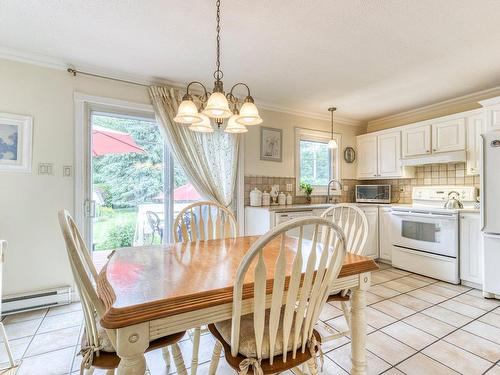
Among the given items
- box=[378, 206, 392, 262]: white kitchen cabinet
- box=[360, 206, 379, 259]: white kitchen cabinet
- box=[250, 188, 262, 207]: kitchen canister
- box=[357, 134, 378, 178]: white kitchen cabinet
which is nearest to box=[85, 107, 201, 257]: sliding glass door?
box=[250, 188, 262, 207]: kitchen canister

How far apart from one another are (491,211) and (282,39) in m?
2.66

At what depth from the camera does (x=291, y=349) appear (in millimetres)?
1080

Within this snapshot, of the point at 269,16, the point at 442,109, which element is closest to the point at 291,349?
the point at 269,16

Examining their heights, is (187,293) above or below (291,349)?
above

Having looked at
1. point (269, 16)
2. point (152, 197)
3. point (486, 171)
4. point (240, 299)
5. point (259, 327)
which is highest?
point (269, 16)

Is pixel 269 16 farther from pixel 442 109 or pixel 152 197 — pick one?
pixel 442 109

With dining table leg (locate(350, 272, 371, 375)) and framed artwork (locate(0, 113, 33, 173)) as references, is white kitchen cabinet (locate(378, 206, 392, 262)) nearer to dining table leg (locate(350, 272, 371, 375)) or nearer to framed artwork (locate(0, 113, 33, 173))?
dining table leg (locate(350, 272, 371, 375))

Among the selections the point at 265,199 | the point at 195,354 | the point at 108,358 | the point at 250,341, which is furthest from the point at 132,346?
the point at 265,199

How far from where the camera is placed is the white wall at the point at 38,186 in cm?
235

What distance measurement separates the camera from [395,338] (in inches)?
77.0

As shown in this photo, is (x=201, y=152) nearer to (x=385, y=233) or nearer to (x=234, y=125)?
(x=234, y=125)

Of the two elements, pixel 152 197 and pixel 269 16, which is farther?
pixel 152 197

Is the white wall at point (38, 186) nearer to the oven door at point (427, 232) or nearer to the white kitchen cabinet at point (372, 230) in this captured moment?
the white kitchen cabinet at point (372, 230)

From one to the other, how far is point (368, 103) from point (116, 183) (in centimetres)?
354
